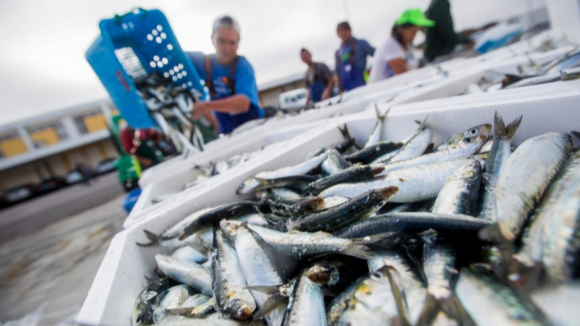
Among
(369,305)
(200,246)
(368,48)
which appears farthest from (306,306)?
(368,48)

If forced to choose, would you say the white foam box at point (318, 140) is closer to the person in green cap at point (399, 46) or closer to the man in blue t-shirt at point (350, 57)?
the person in green cap at point (399, 46)

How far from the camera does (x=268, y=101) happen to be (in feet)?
117

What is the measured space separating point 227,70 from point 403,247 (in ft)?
13.5

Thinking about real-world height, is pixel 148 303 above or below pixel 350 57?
below

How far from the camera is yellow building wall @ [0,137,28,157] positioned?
30.1 meters

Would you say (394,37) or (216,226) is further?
(394,37)

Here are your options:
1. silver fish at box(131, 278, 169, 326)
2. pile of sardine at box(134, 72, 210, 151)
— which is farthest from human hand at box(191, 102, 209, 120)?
silver fish at box(131, 278, 169, 326)

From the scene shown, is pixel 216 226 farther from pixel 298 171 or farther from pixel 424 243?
pixel 424 243

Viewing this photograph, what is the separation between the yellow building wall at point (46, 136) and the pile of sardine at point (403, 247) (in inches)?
1595

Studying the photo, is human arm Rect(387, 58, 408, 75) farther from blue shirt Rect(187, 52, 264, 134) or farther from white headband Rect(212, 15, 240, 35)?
white headband Rect(212, 15, 240, 35)

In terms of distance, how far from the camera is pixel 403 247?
3.42 ft

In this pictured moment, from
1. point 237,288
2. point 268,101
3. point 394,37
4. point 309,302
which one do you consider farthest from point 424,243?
point 268,101

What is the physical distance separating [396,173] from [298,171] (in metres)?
0.81

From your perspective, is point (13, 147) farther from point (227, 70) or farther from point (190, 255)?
point (190, 255)
